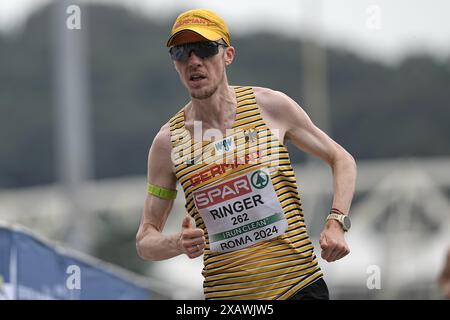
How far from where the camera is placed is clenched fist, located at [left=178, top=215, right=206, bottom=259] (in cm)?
634

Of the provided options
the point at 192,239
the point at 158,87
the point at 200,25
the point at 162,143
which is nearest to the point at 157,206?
the point at 162,143

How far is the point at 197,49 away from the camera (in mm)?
6738

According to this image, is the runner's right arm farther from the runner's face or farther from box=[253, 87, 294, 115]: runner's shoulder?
box=[253, 87, 294, 115]: runner's shoulder

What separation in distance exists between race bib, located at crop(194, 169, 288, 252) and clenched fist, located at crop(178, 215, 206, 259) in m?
0.42

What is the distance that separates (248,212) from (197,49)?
841 millimetres

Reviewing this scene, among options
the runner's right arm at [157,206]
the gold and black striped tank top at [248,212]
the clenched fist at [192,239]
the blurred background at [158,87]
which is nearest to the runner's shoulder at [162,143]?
the runner's right arm at [157,206]

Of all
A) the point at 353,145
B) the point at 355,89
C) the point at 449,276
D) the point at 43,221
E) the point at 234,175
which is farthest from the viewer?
the point at 355,89

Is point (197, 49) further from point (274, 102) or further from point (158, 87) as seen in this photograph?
point (158, 87)

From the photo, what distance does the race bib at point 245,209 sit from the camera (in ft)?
22.2

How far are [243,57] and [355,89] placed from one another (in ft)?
20.6

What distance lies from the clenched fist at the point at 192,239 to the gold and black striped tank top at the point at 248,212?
0.44m

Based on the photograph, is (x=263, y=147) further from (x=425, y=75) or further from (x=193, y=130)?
(x=425, y=75)

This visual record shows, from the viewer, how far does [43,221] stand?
107 feet
